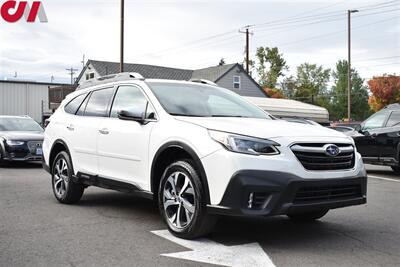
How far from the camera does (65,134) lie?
7.29m

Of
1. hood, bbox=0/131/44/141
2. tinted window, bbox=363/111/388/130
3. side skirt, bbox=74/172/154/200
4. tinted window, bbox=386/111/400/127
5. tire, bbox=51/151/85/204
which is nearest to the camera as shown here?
side skirt, bbox=74/172/154/200

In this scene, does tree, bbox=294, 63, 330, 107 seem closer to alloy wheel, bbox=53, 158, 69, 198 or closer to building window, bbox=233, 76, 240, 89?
building window, bbox=233, 76, 240, 89

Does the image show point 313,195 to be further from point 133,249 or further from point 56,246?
point 56,246

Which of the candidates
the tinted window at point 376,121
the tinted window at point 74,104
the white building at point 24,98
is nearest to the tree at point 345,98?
the white building at point 24,98

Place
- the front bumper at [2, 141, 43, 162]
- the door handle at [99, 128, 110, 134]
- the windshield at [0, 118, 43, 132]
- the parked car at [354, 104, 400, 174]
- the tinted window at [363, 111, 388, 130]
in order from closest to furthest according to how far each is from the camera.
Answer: the door handle at [99, 128, 110, 134] → the parked car at [354, 104, 400, 174] → the tinted window at [363, 111, 388, 130] → the front bumper at [2, 141, 43, 162] → the windshield at [0, 118, 43, 132]

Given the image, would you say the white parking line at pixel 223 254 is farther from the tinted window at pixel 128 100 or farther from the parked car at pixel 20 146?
the parked car at pixel 20 146

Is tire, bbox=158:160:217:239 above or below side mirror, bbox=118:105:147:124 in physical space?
below

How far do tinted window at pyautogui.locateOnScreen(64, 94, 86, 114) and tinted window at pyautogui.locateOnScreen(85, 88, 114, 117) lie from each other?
328 mm

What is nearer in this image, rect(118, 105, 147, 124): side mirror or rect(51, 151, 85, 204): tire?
rect(118, 105, 147, 124): side mirror

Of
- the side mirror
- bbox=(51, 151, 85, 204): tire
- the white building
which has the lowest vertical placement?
bbox=(51, 151, 85, 204): tire

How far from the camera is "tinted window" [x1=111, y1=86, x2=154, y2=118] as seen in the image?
5957 millimetres

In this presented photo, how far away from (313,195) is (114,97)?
3002mm

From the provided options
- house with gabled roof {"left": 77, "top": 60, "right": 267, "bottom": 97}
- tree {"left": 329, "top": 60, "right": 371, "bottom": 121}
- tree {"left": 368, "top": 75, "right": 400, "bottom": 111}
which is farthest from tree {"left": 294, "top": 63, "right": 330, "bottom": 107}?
house with gabled roof {"left": 77, "top": 60, "right": 267, "bottom": 97}

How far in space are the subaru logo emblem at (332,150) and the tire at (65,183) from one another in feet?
12.2
